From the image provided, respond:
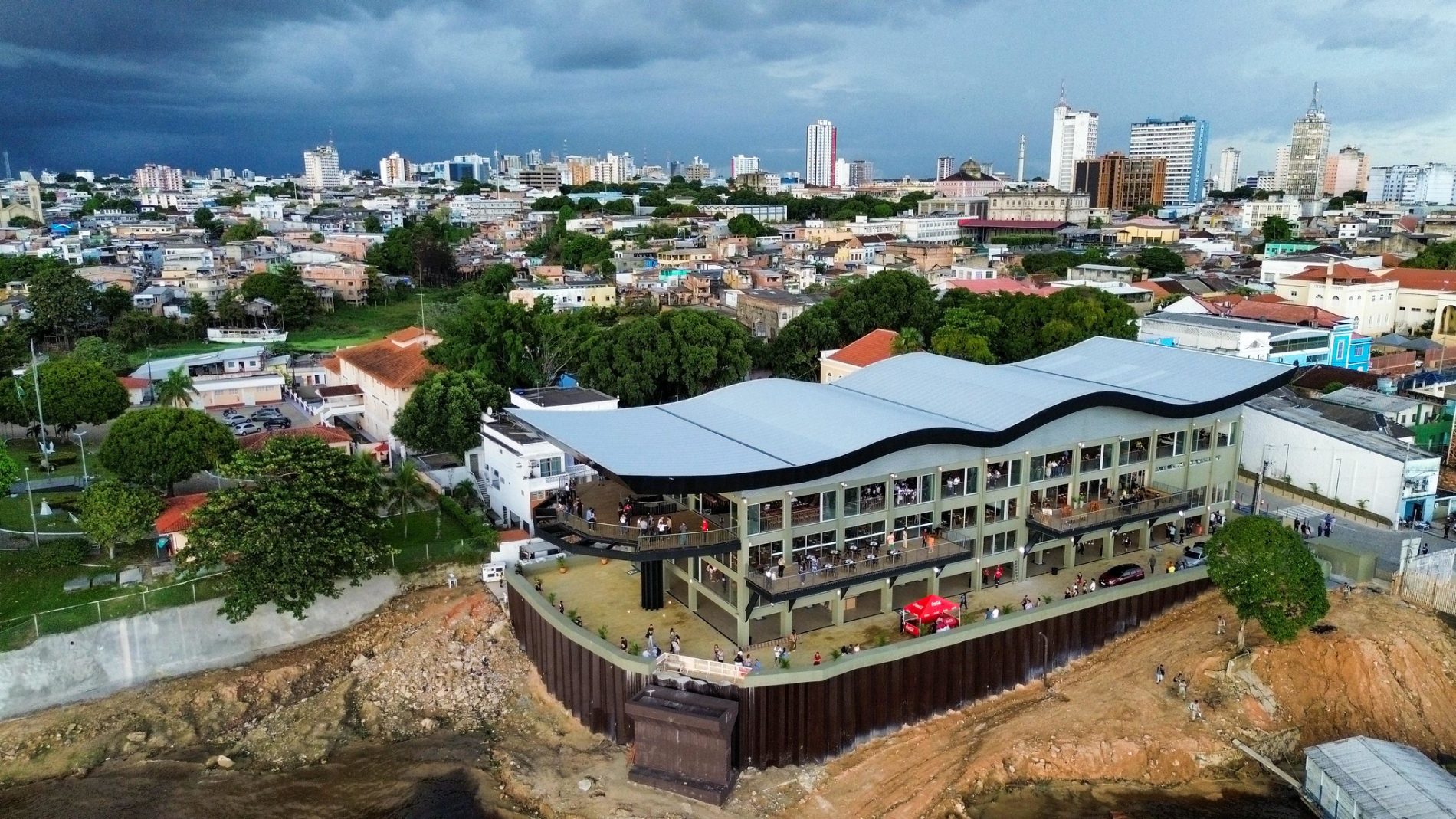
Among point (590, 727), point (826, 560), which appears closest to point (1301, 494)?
point (826, 560)

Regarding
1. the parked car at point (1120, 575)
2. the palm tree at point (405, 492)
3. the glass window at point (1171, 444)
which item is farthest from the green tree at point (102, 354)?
the glass window at point (1171, 444)

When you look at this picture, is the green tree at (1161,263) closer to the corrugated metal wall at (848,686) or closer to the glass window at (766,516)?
the corrugated metal wall at (848,686)

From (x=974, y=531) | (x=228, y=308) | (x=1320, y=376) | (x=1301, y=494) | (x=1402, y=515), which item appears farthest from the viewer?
(x=228, y=308)

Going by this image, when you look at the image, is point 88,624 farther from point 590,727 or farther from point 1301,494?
point 1301,494

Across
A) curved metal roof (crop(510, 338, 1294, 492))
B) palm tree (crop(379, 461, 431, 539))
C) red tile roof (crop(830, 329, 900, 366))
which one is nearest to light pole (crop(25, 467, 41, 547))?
palm tree (crop(379, 461, 431, 539))

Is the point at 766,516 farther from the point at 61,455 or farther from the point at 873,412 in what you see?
the point at 61,455

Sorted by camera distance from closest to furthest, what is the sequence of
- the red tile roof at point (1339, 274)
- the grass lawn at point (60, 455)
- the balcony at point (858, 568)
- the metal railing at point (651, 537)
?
1. the balcony at point (858, 568)
2. the metal railing at point (651, 537)
3. the grass lawn at point (60, 455)
4. the red tile roof at point (1339, 274)

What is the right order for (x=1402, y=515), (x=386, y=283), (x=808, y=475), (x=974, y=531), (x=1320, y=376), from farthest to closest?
(x=386, y=283) < (x=1320, y=376) < (x=1402, y=515) < (x=974, y=531) < (x=808, y=475)
